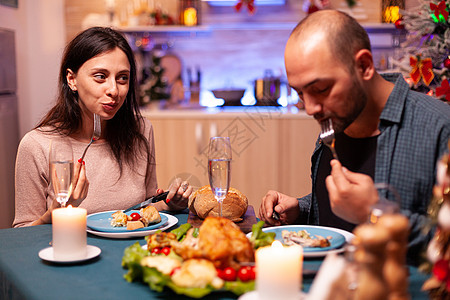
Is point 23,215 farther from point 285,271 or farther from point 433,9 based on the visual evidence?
point 433,9

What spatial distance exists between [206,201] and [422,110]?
0.68 metres

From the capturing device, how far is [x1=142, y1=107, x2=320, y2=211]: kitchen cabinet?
3748 millimetres

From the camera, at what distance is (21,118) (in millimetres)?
3768

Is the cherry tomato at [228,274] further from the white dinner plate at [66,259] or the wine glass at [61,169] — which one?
the wine glass at [61,169]

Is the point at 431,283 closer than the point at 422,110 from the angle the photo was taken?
Yes

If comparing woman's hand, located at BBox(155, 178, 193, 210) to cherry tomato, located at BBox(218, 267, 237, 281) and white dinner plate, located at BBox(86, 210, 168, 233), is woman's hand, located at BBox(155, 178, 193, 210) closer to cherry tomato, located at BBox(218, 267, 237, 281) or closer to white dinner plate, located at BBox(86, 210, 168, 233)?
white dinner plate, located at BBox(86, 210, 168, 233)

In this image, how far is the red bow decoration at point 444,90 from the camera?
8.52 ft

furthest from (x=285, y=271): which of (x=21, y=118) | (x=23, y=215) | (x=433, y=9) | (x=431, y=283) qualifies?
(x=21, y=118)

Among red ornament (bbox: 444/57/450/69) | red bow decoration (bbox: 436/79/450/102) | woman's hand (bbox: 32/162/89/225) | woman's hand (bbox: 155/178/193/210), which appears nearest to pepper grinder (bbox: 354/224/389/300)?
woman's hand (bbox: 32/162/89/225)

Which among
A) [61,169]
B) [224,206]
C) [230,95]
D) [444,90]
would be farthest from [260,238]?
[230,95]

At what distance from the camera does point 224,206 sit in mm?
1436

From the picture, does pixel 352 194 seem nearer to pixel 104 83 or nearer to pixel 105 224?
pixel 105 224

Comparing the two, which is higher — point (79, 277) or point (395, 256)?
point (395, 256)

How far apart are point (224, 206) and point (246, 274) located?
0.53 metres
